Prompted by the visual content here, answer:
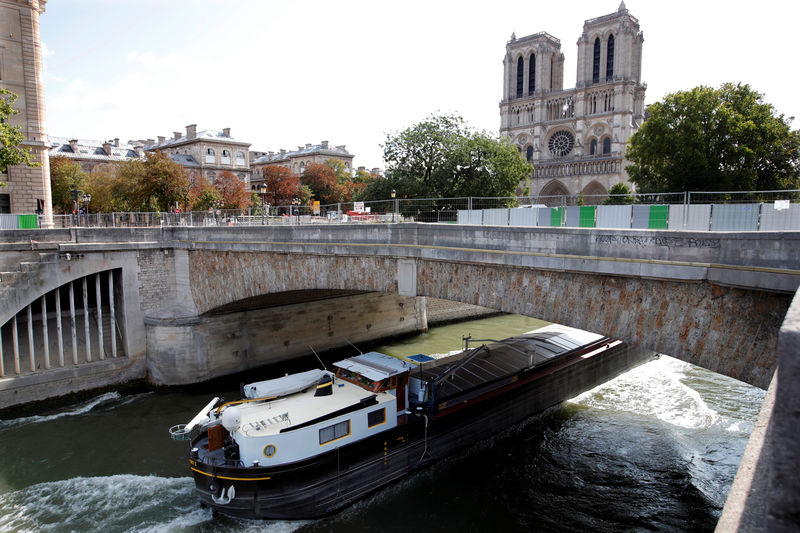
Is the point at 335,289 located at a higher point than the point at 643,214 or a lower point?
lower

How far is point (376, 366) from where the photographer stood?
55.5 ft

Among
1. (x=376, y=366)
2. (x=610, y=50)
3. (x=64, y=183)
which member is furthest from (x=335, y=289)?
(x=610, y=50)

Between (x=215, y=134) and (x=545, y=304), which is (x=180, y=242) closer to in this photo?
(x=545, y=304)

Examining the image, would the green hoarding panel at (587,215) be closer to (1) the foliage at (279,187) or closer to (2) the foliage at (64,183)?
(2) the foliage at (64,183)

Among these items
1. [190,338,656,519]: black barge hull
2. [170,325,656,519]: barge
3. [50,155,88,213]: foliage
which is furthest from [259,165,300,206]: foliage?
[190,338,656,519]: black barge hull

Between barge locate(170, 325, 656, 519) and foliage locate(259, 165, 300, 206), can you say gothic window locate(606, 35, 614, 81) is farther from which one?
barge locate(170, 325, 656, 519)

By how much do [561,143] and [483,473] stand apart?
69.3 meters

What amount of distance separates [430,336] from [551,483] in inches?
705

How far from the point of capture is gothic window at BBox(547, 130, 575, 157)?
7694 cm

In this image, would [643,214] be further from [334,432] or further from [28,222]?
[28,222]

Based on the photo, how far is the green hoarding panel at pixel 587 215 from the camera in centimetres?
1433

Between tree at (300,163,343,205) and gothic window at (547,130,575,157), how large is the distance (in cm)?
3318

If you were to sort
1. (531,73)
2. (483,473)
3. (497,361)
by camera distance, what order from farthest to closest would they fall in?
(531,73) → (497,361) → (483,473)

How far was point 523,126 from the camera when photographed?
80.4 meters
